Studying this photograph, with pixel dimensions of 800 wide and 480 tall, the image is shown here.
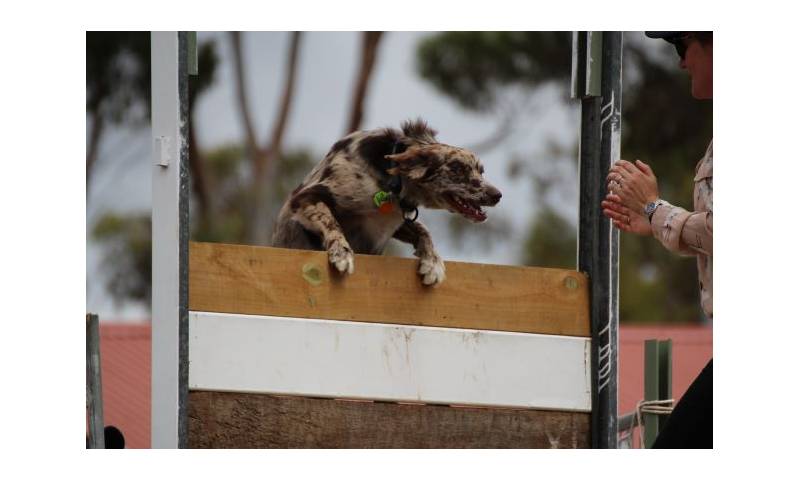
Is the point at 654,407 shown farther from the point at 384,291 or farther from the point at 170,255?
the point at 170,255

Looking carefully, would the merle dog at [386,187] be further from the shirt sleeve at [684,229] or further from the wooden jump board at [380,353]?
the shirt sleeve at [684,229]

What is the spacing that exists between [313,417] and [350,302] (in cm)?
39

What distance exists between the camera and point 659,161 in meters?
14.5

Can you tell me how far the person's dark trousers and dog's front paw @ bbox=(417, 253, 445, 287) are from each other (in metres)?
1.09

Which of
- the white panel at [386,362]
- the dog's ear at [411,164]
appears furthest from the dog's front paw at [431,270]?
the dog's ear at [411,164]

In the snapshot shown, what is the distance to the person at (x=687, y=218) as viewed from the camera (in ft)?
9.32

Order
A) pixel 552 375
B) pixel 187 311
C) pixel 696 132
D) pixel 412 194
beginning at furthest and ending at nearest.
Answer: pixel 696 132 → pixel 412 194 → pixel 552 375 → pixel 187 311

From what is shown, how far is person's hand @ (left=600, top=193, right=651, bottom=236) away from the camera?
10.2 ft

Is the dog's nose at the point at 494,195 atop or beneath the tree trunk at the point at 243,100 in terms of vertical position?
beneath

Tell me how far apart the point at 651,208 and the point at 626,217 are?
4.3 inches

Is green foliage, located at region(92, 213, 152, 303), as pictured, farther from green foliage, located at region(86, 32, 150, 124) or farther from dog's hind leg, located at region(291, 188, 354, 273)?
dog's hind leg, located at region(291, 188, 354, 273)

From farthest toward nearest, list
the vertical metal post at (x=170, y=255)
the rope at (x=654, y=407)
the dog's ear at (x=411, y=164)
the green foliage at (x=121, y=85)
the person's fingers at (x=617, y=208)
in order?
the green foliage at (x=121, y=85) < the dog's ear at (x=411, y=164) < the rope at (x=654, y=407) < the vertical metal post at (x=170, y=255) < the person's fingers at (x=617, y=208)

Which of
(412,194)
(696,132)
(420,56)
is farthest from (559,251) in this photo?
(412,194)

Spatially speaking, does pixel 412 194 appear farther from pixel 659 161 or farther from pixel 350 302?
pixel 659 161
